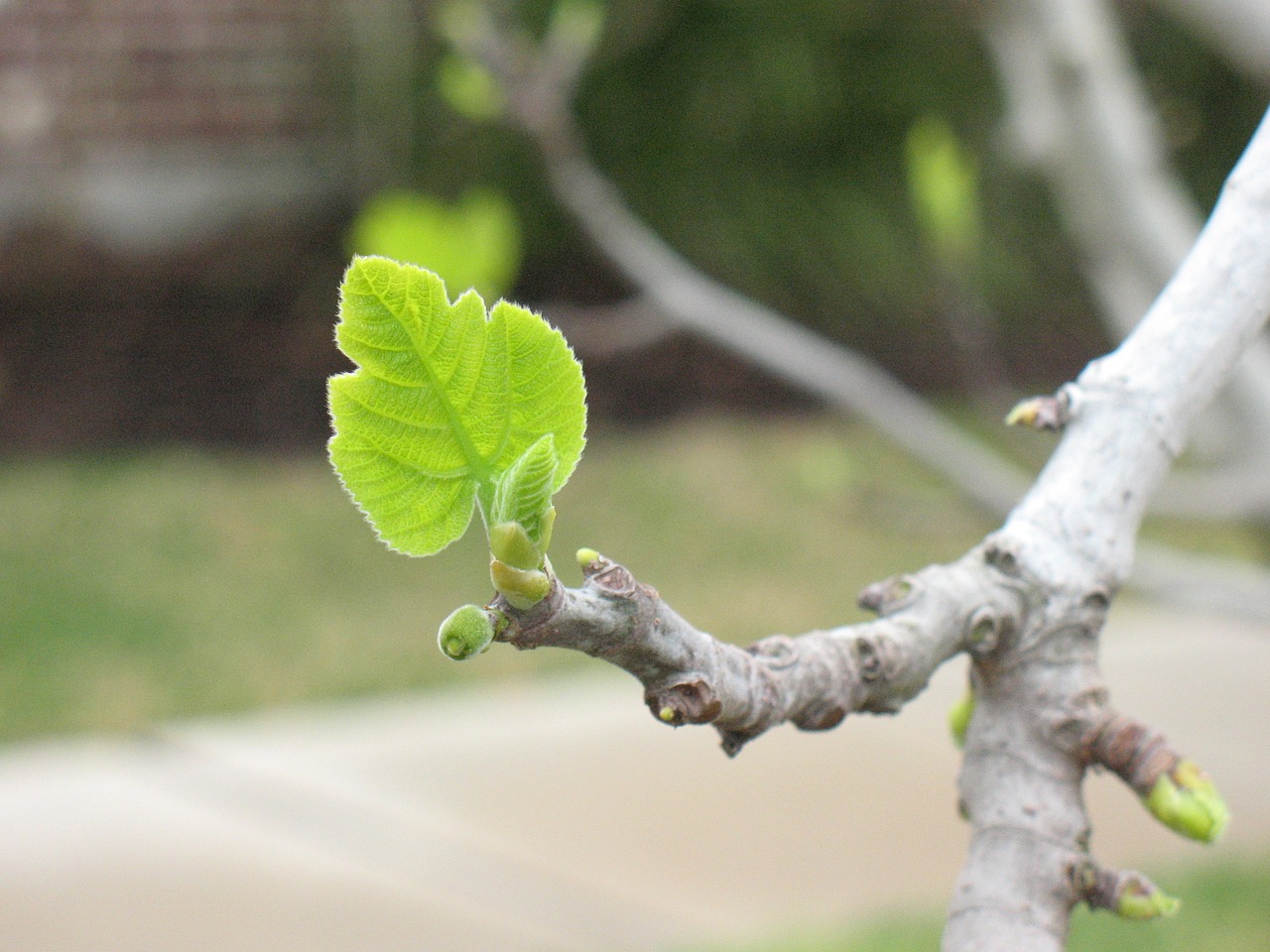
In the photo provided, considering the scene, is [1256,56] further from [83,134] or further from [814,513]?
[83,134]

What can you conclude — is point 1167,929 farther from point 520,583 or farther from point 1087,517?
point 520,583

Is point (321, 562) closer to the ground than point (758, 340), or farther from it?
farther from it

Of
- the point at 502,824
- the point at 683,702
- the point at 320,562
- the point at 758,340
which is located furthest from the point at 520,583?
the point at 320,562

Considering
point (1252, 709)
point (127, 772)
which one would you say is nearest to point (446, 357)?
point (127, 772)

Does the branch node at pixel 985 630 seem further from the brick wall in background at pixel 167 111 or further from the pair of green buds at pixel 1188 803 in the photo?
the brick wall in background at pixel 167 111

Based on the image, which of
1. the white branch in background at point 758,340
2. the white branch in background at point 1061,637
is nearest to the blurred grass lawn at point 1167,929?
the white branch in background at point 758,340

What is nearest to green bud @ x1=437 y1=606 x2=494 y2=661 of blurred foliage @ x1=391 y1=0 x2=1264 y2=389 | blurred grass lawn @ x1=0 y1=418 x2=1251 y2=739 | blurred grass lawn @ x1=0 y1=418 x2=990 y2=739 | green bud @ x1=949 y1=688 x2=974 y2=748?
green bud @ x1=949 y1=688 x2=974 y2=748
